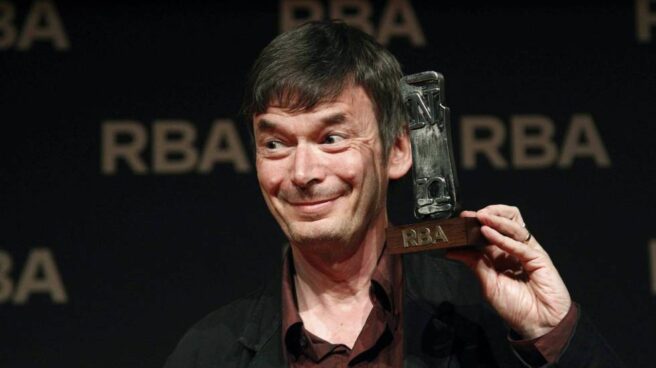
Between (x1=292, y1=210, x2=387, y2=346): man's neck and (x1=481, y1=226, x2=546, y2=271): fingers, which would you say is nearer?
(x1=481, y1=226, x2=546, y2=271): fingers

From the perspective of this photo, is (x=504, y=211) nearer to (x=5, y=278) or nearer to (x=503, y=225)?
(x=503, y=225)

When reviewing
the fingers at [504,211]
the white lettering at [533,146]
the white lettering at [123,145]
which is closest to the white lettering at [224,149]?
the white lettering at [123,145]

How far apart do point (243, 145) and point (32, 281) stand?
0.64 meters

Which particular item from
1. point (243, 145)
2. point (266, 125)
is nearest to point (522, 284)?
point (266, 125)

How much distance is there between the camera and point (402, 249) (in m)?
2.11

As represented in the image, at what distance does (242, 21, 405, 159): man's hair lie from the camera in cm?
221

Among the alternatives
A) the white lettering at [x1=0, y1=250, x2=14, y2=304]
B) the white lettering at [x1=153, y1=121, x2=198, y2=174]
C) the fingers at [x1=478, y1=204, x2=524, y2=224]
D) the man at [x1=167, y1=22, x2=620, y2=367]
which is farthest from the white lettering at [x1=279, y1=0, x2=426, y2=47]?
the fingers at [x1=478, y1=204, x2=524, y2=224]

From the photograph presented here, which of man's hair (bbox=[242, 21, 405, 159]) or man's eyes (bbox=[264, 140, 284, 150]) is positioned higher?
man's hair (bbox=[242, 21, 405, 159])

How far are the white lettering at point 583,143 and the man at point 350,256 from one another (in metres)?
0.91

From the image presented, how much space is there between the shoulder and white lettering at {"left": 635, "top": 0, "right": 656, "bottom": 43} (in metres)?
1.38

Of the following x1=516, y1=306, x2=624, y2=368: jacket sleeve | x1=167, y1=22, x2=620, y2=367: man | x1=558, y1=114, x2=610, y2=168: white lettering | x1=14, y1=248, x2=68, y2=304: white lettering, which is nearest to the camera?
x1=516, y1=306, x2=624, y2=368: jacket sleeve

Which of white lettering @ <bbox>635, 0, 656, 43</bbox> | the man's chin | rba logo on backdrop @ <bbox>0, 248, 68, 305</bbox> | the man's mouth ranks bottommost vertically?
rba logo on backdrop @ <bbox>0, 248, 68, 305</bbox>

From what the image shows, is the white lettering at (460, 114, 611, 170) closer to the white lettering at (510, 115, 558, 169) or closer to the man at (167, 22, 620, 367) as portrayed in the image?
the white lettering at (510, 115, 558, 169)

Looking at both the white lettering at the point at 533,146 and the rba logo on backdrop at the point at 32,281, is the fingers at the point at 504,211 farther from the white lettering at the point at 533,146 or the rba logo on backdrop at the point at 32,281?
the rba logo on backdrop at the point at 32,281
